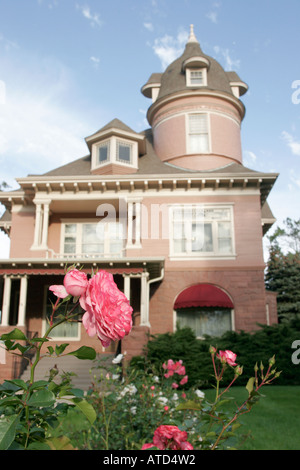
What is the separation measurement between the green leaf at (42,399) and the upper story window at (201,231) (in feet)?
53.0

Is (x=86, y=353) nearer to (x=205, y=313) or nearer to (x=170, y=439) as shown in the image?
(x=170, y=439)

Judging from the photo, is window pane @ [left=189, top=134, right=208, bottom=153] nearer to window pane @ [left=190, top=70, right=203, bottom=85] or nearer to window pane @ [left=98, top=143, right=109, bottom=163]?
window pane @ [left=190, top=70, right=203, bottom=85]

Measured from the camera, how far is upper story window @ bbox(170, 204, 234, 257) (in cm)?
1761

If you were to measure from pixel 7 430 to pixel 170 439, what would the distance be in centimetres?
100

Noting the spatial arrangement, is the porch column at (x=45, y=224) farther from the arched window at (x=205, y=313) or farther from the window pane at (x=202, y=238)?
the window pane at (x=202, y=238)

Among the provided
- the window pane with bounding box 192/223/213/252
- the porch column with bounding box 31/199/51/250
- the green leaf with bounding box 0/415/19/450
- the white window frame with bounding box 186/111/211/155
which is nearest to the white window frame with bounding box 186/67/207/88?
the white window frame with bounding box 186/111/211/155

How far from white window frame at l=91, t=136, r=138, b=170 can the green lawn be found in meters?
11.0

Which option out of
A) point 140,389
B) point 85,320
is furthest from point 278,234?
point 85,320

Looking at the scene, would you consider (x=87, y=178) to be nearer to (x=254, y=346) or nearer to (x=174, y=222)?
(x=174, y=222)

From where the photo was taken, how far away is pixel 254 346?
1467 centimetres

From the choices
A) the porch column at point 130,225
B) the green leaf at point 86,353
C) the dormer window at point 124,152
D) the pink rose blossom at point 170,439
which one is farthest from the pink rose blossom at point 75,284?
the dormer window at point 124,152

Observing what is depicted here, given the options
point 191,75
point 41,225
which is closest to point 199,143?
point 191,75

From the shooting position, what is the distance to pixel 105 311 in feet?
4.20

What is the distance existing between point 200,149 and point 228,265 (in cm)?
599
